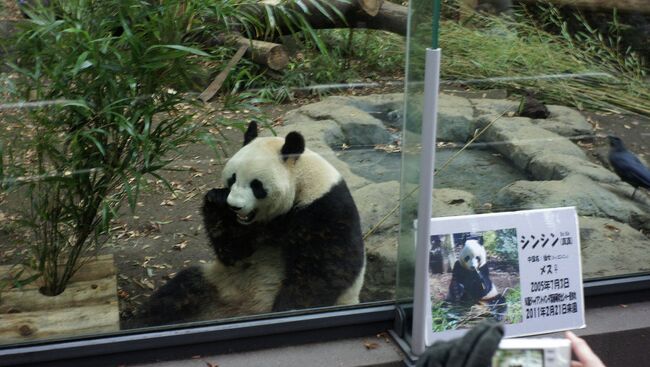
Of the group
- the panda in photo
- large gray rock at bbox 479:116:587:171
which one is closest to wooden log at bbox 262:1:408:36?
large gray rock at bbox 479:116:587:171

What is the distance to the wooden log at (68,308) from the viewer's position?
7.59 ft

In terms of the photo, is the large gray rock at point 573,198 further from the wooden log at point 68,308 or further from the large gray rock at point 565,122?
the wooden log at point 68,308

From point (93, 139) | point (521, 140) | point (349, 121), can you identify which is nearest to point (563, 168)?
point (521, 140)

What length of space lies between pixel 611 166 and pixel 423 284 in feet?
3.47

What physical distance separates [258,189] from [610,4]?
148 centimetres

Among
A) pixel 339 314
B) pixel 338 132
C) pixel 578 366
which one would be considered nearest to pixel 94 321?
pixel 339 314

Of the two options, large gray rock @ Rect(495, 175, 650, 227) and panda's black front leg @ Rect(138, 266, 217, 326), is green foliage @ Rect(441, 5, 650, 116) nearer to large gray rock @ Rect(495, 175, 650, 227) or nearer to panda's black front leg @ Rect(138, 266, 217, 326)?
large gray rock @ Rect(495, 175, 650, 227)

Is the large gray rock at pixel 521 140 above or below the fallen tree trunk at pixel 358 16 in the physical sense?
below

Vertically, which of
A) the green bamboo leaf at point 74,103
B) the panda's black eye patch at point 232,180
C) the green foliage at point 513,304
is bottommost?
the green foliage at point 513,304

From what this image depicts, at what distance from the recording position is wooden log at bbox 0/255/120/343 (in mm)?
2314

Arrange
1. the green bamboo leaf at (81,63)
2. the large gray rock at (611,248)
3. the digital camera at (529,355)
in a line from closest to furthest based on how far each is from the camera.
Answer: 1. the digital camera at (529,355)
2. the green bamboo leaf at (81,63)
3. the large gray rock at (611,248)

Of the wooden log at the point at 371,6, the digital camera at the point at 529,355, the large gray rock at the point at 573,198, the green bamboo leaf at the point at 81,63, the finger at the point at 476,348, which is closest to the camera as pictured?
the finger at the point at 476,348

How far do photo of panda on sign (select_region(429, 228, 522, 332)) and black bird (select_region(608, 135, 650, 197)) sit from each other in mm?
789

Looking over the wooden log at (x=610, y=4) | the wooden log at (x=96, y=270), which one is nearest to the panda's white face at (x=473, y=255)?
the wooden log at (x=610, y=4)
